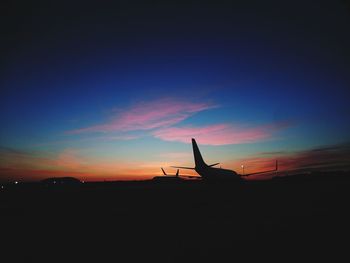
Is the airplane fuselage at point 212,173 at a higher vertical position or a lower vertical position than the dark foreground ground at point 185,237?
higher

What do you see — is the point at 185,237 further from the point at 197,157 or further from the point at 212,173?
the point at 212,173

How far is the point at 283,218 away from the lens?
1136 cm

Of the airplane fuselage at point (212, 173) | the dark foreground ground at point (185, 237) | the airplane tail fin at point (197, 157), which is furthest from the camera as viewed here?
the airplane tail fin at point (197, 157)

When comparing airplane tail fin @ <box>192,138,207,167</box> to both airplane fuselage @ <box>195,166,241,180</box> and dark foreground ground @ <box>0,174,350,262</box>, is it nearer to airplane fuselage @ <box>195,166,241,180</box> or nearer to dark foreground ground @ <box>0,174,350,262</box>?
airplane fuselage @ <box>195,166,241,180</box>

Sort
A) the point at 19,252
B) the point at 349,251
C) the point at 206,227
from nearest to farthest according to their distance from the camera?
the point at 349,251 < the point at 19,252 < the point at 206,227

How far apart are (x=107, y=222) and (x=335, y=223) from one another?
1119 centimetres

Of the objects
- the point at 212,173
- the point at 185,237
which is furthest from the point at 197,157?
the point at 185,237

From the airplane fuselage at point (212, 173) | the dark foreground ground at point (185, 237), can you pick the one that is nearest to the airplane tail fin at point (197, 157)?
the airplane fuselage at point (212, 173)

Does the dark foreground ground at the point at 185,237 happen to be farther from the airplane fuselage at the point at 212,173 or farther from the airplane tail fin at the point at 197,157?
the airplane tail fin at the point at 197,157

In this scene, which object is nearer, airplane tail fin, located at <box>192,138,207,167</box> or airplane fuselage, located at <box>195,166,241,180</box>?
airplane fuselage, located at <box>195,166,241,180</box>

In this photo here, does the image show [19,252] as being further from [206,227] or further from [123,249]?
[206,227]

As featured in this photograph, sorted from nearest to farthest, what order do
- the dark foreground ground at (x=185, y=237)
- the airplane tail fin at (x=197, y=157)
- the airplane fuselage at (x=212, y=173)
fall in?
the dark foreground ground at (x=185, y=237)
the airplane fuselage at (x=212, y=173)
the airplane tail fin at (x=197, y=157)

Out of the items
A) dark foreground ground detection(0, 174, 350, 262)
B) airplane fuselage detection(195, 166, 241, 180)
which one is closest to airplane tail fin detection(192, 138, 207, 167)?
airplane fuselage detection(195, 166, 241, 180)

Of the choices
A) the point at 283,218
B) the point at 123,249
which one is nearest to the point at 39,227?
the point at 123,249
